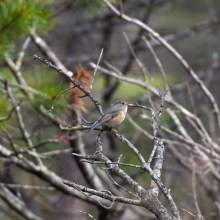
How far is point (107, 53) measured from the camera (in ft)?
20.0

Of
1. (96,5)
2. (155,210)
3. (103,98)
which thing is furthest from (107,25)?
(155,210)

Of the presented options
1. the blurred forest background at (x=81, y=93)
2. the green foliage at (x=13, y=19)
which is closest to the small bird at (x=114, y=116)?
the blurred forest background at (x=81, y=93)

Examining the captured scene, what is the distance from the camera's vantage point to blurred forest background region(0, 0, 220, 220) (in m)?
3.21

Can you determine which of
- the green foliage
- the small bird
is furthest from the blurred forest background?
the small bird

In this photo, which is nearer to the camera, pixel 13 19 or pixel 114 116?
pixel 13 19

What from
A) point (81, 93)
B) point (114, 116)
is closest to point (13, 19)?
point (81, 93)

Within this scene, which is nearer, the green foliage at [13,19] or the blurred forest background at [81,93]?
the green foliage at [13,19]

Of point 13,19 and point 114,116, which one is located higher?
point 13,19

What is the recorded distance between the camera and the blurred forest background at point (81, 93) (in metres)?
3.21

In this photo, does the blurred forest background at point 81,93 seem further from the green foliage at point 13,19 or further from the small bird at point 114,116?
the small bird at point 114,116

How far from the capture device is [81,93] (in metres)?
3.20

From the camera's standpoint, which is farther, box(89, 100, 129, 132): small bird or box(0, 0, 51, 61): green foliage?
box(89, 100, 129, 132): small bird

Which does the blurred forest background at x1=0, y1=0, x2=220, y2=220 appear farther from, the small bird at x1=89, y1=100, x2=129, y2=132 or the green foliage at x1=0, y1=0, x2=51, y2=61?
the small bird at x1=89, y1=100, x2=129, y2=132

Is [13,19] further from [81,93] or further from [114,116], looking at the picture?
[114,116]
